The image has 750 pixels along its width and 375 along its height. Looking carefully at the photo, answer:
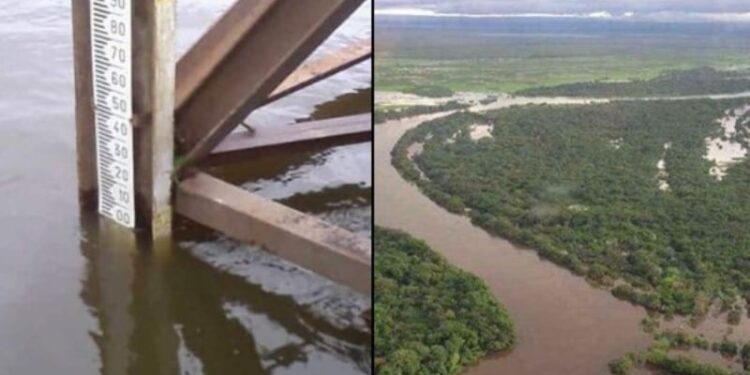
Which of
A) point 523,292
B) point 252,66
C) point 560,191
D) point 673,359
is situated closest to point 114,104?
point 252,66

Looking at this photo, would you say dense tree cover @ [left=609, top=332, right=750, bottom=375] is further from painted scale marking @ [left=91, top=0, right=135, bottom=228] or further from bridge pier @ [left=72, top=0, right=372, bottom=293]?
painted scale marking @ [left=91, top=0, right=135, bottom=228]

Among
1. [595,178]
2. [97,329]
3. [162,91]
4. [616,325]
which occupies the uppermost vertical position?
[162,91]

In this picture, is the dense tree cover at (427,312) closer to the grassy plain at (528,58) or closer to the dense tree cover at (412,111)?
the dense tree cover at (412,111)

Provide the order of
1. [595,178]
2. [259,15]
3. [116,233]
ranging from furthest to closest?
[595,178] < [116,233] < [259,15]

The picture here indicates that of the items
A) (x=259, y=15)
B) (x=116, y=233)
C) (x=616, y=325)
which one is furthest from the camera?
(x=616, y=325)

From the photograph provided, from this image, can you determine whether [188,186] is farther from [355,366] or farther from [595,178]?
[595,178]

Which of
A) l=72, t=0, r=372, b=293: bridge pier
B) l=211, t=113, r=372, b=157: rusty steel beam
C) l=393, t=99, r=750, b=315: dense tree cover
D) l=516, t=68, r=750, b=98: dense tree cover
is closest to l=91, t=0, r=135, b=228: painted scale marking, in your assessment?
l=72, t=0, r=372, b=293: bridge pier

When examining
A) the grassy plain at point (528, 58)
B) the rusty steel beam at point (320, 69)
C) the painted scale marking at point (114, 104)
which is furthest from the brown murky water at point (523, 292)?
the rusty steel beam at point (320, 69)

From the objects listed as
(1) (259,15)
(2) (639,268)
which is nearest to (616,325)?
(2) (639,268)
